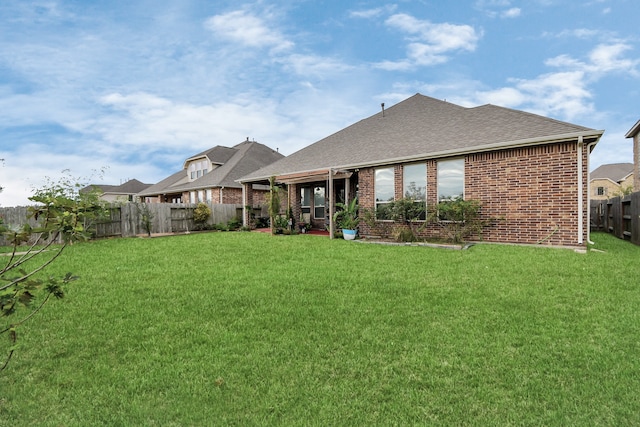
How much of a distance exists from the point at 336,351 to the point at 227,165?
23.3 meters

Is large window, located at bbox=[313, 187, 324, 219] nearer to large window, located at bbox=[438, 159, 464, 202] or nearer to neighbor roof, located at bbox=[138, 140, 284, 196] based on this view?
large window, located at bbox=[438, 159, 464, 202]

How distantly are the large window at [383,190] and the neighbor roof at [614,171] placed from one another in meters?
44.9

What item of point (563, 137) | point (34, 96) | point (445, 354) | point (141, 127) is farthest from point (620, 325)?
point (141, 127)

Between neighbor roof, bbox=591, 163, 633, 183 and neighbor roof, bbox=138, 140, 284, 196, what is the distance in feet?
146

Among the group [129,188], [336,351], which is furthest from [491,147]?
[129,188]

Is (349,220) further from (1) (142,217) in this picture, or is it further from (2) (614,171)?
(2) (614,171)

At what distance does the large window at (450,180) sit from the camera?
10516mm

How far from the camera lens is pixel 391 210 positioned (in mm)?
11234

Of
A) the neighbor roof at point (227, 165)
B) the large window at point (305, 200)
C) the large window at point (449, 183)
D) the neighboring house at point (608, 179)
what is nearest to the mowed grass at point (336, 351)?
the large window at point (449, 183)

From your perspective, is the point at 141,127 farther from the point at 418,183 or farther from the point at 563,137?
the point at 563,137

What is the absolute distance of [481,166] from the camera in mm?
10070

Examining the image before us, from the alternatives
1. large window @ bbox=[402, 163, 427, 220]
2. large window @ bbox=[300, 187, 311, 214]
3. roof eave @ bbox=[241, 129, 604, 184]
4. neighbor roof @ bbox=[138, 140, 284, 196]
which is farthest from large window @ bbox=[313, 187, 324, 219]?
neighbor roof @ bbox=[138, 140, 284, 196]

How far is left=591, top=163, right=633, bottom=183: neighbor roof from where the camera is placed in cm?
4169

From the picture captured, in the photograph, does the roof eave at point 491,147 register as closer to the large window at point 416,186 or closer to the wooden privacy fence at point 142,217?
the large window at point 416,186
